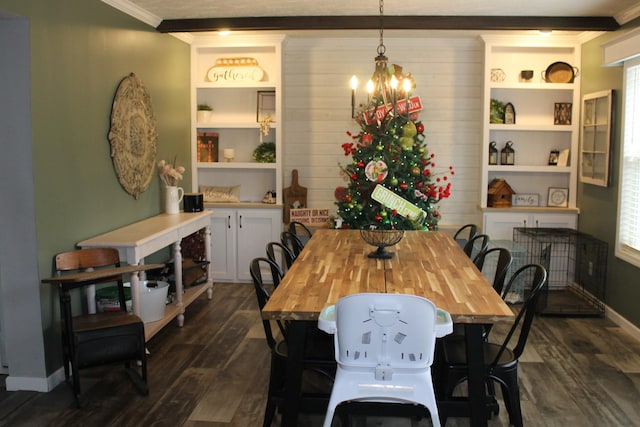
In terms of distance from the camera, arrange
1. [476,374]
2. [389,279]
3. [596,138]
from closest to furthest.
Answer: [476,374] → [389,279] → [596,138]

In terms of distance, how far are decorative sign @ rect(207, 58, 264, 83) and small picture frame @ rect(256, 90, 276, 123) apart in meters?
0.18

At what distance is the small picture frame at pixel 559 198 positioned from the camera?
628 centimetres

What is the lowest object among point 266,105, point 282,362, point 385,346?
point 282,362

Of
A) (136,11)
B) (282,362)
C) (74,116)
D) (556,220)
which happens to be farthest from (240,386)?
(556,220)

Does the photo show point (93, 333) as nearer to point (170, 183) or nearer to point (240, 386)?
point (240, 386)

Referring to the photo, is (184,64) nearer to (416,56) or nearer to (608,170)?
(416,56)

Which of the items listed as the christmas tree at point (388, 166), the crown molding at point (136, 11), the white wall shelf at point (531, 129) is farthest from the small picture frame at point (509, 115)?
the crown molding at point (136, 11)

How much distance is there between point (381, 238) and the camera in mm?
3750

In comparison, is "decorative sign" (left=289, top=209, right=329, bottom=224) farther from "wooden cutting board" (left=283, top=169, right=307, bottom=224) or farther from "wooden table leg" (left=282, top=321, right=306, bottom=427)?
"wooden table leg" (left=282, top=321, right=306, bottom=427)

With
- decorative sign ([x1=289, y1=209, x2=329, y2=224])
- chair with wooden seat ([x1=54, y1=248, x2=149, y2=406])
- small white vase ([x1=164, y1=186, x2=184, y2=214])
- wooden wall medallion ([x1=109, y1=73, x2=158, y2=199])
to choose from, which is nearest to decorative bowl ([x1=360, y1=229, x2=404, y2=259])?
chair with wooden seat ([x1=54, y1=248, x2=149, y2=406])

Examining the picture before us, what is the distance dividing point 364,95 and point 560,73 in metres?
1.96

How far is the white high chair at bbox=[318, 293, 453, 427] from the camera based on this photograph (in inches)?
89.4

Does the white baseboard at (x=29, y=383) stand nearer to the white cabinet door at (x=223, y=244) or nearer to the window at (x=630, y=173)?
the white cabinet door at (x=223, y=244)

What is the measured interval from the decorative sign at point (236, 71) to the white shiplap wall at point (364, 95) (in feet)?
1.06
